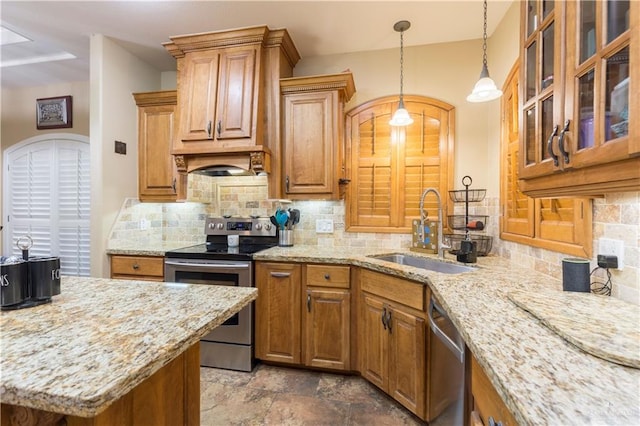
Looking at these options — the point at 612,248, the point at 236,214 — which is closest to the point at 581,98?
the point at 612,248

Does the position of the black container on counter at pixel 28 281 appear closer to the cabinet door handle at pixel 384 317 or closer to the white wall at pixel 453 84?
the cabinet door handle at pixel 384 317

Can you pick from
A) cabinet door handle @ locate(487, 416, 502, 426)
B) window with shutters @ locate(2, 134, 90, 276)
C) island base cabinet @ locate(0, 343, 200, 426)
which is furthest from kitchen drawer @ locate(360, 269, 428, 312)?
window with shutters @ locate(2, 134, 90, 276)

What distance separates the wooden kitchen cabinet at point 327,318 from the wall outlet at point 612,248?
1.40m

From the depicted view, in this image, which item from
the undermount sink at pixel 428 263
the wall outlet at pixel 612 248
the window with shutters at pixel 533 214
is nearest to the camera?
the wall outlet at pixel 612 248

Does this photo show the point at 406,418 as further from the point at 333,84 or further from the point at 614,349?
the point at 333,84

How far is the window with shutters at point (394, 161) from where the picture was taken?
8.51 feet

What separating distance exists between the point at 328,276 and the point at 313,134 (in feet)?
3.84

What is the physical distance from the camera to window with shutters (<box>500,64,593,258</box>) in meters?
1.35

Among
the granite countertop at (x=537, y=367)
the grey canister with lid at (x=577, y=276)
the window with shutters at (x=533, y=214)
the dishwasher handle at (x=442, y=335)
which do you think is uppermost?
the window with shutters at (x=533, y=214)

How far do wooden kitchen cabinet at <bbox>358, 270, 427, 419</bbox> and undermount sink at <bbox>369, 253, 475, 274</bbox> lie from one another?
0.37 metres

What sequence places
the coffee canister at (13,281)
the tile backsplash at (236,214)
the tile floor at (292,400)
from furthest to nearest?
the tile backsplash at (236,214)
the tile floor at (292,400)
the coffee canister at (13,281)

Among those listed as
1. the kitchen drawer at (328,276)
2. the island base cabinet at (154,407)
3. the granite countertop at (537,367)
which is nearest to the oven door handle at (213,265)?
the kitchen drawer at (328,276)

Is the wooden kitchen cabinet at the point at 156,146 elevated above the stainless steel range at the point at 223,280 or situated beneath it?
elevated above

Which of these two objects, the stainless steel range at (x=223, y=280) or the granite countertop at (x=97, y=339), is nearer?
the granite countertop at (x=97, y=339)
